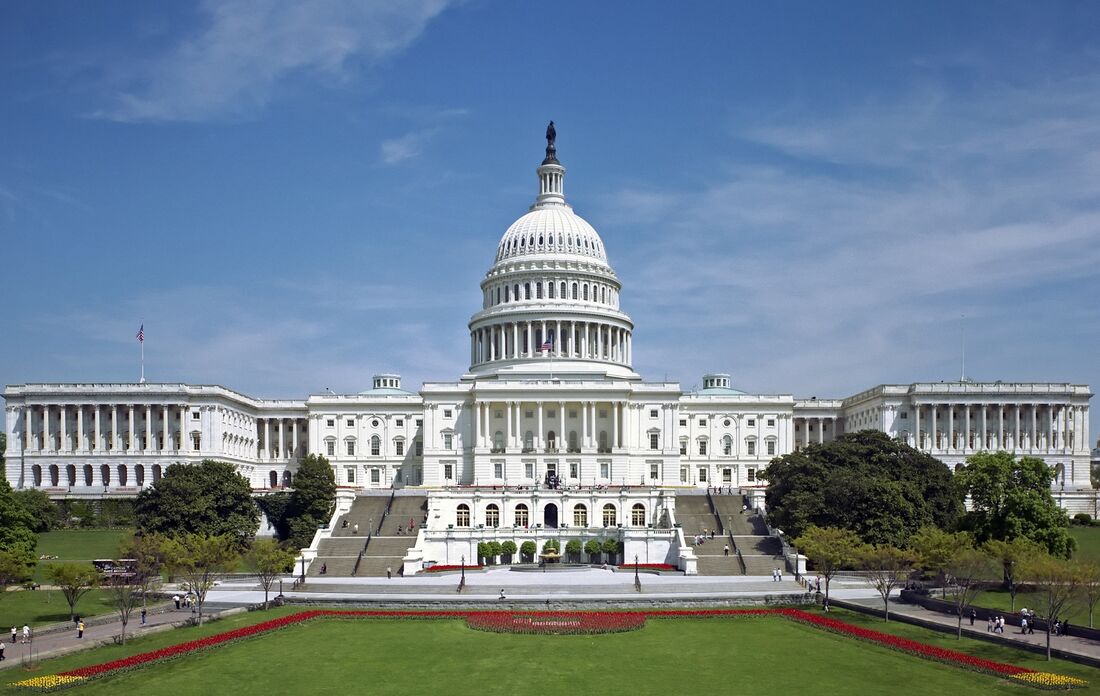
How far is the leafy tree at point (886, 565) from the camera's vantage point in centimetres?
5796

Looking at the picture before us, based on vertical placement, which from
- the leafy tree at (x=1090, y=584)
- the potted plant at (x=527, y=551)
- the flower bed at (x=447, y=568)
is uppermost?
the leafy tree at (x=1090, y=584)

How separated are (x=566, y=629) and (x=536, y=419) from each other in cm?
6491

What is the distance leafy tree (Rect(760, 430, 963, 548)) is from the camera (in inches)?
3017

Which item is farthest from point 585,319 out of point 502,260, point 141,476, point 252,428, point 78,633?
→ point 78,633

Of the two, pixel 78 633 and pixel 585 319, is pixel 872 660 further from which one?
pixel 585 319

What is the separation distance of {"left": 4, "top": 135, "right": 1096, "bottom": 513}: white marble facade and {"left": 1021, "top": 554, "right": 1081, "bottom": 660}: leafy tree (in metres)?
63.1

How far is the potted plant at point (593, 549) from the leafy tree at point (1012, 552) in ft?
104

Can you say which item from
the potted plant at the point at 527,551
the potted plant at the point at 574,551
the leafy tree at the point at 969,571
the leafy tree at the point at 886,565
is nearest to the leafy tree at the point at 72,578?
the potted plant at the point at 527,551

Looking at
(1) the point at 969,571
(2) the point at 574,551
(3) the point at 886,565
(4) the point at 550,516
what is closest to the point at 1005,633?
(1) the point at 969,571

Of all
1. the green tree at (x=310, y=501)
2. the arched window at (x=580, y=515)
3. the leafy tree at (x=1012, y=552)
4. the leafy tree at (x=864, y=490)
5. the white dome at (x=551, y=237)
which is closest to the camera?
the leafy tree at (x=1012, y=552)

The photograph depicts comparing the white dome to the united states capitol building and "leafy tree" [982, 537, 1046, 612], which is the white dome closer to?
the united states capitol building

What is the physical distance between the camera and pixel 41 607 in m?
60.2

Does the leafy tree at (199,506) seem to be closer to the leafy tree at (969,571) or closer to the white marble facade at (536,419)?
the white marble facade at (536,419)

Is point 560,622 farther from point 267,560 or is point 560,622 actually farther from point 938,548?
point 938,548
